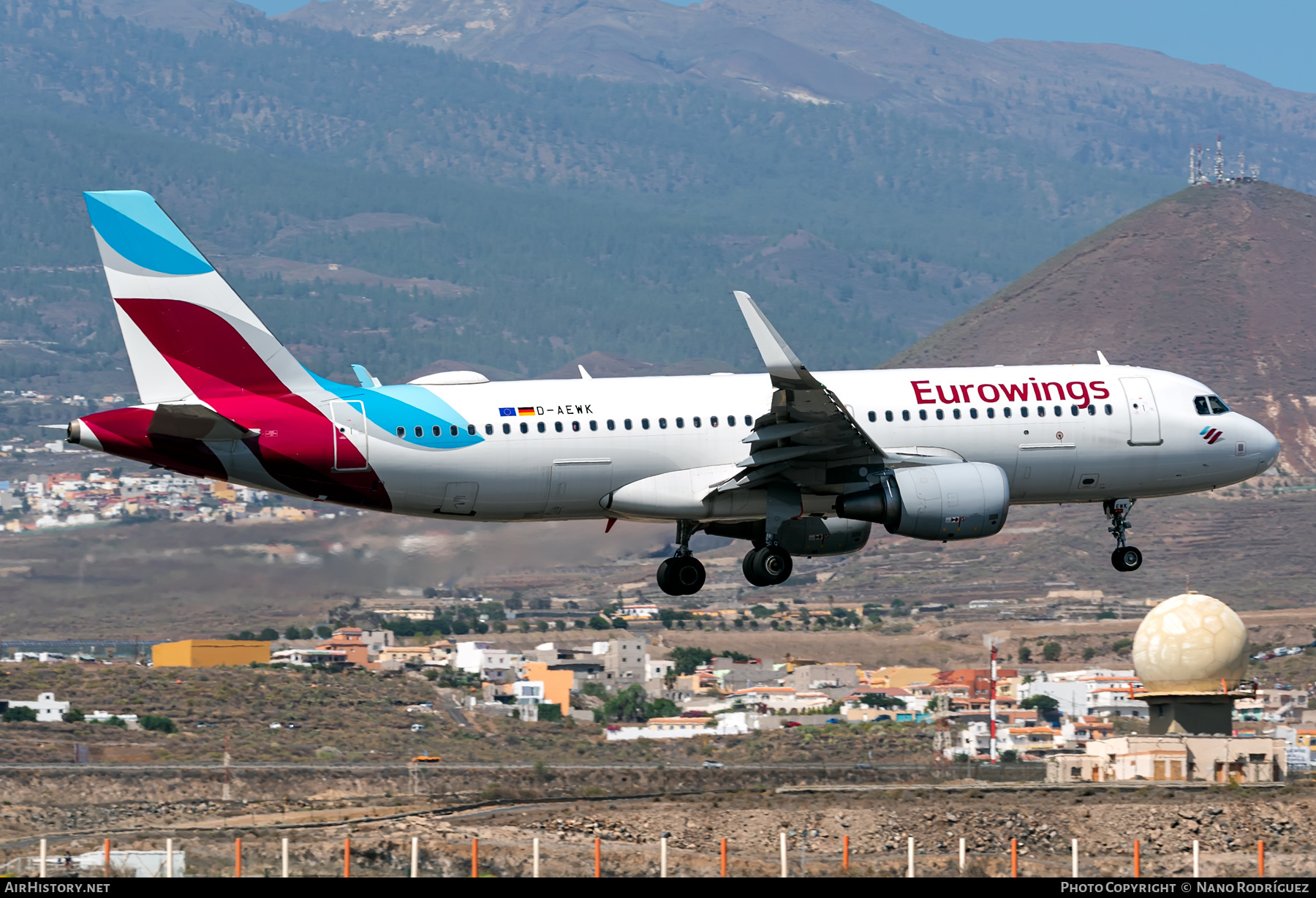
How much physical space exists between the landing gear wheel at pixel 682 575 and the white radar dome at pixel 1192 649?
1789 inches

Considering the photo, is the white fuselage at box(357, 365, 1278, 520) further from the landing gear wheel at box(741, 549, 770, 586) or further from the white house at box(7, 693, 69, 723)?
the white house at box(7, 693, 69, 723)

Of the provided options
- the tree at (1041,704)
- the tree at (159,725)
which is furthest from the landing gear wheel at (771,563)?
the tree at (1041,704)

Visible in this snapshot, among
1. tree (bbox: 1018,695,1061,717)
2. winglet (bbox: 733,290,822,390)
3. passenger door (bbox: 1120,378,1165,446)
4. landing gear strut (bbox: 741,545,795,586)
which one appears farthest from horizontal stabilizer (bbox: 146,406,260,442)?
tree (bbox: 1018,695,1061,717)

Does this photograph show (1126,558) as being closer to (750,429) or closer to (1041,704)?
(750,429)

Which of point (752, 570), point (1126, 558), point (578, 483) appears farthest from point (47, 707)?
point (1126, 558)

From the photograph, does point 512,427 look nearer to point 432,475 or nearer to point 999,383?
point 432,475

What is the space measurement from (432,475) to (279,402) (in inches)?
176

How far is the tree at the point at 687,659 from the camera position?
622 ft

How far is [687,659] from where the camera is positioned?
19300cm

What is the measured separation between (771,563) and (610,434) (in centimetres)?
572

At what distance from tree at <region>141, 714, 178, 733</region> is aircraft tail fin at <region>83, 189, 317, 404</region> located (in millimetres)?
73695

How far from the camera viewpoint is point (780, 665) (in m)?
190

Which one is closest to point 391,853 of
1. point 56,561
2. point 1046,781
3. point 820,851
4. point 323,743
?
point 820,851
